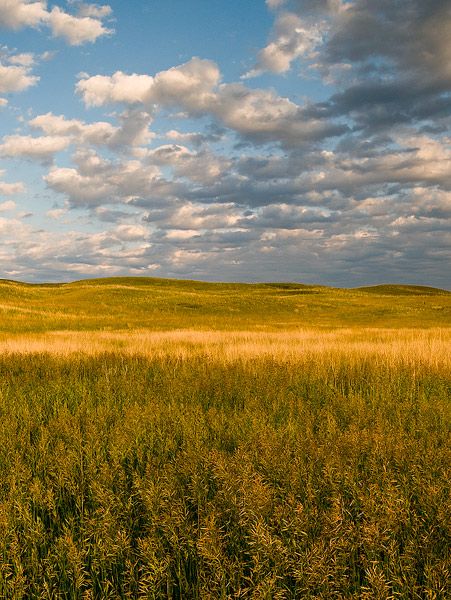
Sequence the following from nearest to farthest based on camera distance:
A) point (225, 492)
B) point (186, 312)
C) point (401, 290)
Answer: point (225, 492) < point (186, 312) < point (401, 290)

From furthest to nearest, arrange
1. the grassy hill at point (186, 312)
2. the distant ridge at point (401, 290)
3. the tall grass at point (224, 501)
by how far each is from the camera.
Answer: the distant ridge at point (401, 290), the grassy hill at point (186, 312), the tall grass at point (224, 501)

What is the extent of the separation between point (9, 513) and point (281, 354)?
10527 millimetres

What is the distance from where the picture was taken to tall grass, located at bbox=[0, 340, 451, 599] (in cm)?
285

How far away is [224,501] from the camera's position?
11.9ft

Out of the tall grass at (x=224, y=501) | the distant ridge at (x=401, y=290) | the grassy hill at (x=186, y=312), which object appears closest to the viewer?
the tall grass at (x=224, y=501)

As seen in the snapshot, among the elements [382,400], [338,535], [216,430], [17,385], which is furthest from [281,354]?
[338,535]

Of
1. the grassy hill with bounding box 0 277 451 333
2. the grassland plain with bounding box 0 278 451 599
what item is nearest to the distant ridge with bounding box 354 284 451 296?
the grassy hill with bounding box 0 277 451 333

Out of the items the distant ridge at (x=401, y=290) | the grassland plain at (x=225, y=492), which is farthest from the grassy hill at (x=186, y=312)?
the distant ridge at (x=401, y=290)

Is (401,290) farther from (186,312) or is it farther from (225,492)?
(225,492)

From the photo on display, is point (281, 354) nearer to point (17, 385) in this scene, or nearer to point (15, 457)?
point (17, 385)

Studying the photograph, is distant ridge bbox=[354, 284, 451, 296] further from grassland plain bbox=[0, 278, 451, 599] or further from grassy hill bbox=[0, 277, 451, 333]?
grassland plain bbox=[0, 278, 451, 599]

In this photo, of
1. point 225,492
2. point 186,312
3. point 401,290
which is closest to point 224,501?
point 225,492

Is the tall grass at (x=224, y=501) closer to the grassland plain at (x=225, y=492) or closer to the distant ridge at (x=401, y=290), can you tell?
the grassland plain at (x=225, y=492)

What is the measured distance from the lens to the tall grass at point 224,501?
2.85m
